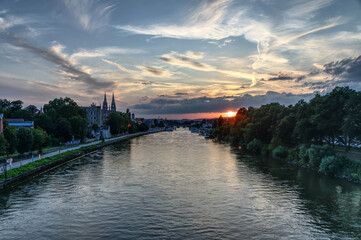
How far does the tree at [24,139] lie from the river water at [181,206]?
9.10 meters

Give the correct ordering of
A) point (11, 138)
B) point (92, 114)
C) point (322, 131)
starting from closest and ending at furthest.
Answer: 1. point (11, 138)
2. point (322, 131)
3. point (92, 114)

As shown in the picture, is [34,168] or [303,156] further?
[303,156]

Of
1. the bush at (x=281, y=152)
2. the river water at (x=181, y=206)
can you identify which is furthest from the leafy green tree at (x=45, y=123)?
the bush at (x=281, y=152)

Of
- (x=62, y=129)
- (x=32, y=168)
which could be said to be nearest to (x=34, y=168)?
(x=32, y=168)

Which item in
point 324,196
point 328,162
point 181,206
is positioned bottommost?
point 324,196

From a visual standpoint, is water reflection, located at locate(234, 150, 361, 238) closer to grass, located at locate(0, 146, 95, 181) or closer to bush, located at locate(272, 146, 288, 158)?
bush, located at locate(272, 146, 288, 158)

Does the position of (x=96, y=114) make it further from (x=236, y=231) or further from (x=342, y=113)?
(x=236, y=231)

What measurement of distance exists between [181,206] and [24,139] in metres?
33.0

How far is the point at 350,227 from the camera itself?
71.8 ft

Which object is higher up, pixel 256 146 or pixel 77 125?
pixel 77 125

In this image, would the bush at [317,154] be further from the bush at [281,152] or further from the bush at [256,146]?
the bush at [256,146]

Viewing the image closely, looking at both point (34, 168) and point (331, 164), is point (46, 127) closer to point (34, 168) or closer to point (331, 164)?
point (34, 168)

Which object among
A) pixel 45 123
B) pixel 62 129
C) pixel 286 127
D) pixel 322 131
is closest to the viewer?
pixel 322 131

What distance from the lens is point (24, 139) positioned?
153ft
